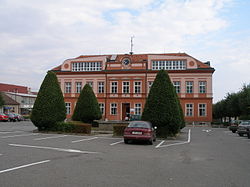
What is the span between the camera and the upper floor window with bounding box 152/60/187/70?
50.2m

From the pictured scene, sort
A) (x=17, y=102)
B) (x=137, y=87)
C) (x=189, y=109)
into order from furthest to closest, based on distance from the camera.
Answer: (x=17, y=102), (x=137, y=87), (x=189, y=109)

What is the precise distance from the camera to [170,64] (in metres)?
50.7

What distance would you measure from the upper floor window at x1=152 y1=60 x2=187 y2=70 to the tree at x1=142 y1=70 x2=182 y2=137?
29.5 m

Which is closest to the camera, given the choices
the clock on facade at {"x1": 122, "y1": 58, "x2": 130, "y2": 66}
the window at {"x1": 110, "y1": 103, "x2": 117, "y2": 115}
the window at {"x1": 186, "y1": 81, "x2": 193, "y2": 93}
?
the window at {"x1": 186, "y1": 81, "x2": 193, "y2": 93}

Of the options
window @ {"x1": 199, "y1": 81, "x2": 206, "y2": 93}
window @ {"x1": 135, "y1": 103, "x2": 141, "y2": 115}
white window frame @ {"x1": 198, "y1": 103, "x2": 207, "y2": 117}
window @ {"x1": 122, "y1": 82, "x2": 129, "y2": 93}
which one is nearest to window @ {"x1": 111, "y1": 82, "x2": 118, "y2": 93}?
window @ {"x1": 122, "y1": 82, "x2": 129, "y2": 93}

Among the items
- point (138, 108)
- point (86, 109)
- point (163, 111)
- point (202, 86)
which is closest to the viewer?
point (163, 111)

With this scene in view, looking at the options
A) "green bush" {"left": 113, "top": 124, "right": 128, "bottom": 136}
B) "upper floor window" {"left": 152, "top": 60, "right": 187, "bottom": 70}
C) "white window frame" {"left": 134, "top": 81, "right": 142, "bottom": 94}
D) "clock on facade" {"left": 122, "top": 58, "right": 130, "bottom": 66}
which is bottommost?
"green bush" {"left": 113, "top": 124, "right": 128, "bottom": 136}

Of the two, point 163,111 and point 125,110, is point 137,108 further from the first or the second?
point 163,111

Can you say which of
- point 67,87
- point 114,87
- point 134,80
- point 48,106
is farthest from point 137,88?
point 48,106

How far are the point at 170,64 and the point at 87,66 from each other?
16669 millimetres

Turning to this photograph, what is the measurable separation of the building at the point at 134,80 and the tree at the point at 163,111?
27210 mm

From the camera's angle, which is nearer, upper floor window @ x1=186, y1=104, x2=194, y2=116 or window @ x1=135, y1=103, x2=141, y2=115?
upper floor window @ x1=186, y1=104, x2=194, y2=116

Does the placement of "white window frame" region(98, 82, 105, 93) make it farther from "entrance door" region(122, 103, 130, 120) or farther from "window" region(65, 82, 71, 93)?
"window" region(65, 82, 71, 93)

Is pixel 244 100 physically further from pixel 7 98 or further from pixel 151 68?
pixel 7 98
